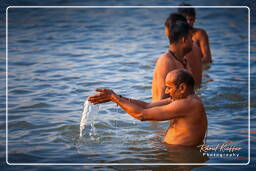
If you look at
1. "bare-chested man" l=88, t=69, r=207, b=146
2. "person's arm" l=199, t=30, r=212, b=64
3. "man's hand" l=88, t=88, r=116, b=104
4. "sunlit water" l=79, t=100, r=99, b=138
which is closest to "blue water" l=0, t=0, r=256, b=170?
"sunlit water" l=79, t=100, r=99, b=138

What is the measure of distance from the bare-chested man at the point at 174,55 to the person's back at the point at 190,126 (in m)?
0.95

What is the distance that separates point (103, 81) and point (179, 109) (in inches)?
173

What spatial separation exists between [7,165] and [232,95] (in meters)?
4.32

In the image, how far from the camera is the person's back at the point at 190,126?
19.0ft

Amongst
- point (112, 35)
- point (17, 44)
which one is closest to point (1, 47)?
point (17, 44)

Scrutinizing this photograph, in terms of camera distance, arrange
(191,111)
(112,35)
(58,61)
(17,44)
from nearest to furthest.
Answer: (191,111) → (58,61) → (17,44) → (112,35)

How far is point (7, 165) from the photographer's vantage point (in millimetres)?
6027

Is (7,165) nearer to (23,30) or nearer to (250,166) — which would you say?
(250,166)

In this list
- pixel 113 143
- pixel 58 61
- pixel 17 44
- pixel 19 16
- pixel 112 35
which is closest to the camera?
pixel 113 143

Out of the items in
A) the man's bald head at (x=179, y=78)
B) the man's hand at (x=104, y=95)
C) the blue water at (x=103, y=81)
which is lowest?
the blue water at (x=103, y=81)

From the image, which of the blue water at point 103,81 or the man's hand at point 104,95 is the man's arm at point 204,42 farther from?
the man's hand at point 104,95

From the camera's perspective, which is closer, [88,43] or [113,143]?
[113,143]

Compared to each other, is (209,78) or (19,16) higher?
(19,16)

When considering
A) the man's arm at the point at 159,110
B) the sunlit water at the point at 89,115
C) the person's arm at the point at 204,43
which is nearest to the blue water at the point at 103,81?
the sunlit water at the point at 89,115
